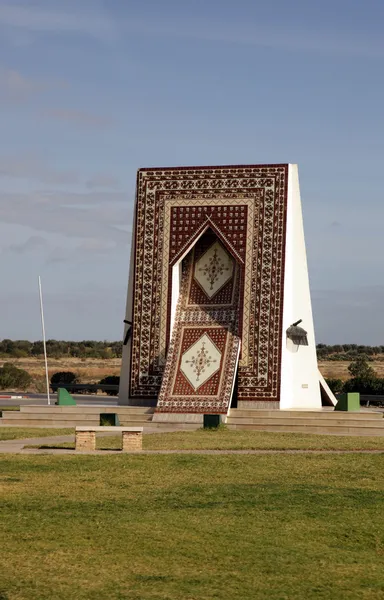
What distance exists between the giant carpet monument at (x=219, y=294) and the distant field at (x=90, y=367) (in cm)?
2655

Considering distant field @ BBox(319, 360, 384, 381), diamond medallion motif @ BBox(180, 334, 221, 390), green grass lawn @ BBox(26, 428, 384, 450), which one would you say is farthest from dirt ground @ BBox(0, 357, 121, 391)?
green grass lawn @ BBox(26, 428, 384, 450)

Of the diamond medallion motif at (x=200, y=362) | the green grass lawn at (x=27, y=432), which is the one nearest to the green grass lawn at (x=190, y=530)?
the green grass lawn at (x=27, y=432)

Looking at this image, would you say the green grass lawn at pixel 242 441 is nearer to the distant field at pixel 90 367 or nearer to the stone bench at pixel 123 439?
the stone bench at pixel 123 439

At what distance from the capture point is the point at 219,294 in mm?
27516

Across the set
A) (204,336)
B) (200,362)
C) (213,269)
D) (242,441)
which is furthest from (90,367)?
(242,441)

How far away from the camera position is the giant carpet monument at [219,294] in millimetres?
26375

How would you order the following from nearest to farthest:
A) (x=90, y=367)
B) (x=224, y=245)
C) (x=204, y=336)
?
(x=204, y=336)
(x=224, y=245)
(x=90, y=367)

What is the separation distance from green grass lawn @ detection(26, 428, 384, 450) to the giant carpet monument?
124 inches

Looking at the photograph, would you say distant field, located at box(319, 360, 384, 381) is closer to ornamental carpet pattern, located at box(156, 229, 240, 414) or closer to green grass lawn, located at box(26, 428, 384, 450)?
ornamental carpet pattern, located at box(156, 229, 240, 414)

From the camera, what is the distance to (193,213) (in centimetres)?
2719

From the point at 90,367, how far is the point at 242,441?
151ft

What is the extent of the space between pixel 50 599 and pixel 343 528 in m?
3.77

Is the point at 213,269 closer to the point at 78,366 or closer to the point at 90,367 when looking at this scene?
the point at 90,367

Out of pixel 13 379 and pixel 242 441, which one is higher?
pixel 13 379
